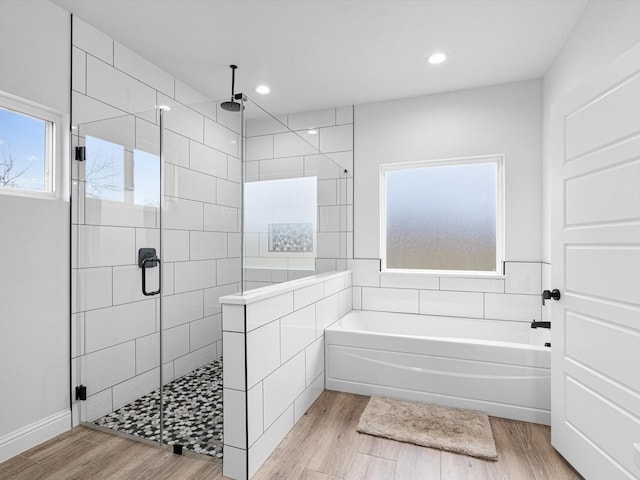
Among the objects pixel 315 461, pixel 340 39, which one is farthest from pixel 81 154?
pixel 315 461

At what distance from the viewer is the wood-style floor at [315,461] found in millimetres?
1706

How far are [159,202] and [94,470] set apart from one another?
1379 mm

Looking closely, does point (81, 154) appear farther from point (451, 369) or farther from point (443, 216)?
point (443, 216)

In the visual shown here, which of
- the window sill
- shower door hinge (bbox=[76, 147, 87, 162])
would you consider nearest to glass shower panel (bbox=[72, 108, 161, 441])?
shower door hinge (bbox=[76, 147, 87, 162])

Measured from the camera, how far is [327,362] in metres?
2.73

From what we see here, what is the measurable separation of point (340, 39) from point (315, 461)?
256cm

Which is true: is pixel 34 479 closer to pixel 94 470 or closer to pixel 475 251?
pixel 94 470

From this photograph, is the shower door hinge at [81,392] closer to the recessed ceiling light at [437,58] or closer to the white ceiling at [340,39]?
the white ceiling at [340,39]

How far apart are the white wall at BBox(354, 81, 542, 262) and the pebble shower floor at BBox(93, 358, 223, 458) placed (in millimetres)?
1949

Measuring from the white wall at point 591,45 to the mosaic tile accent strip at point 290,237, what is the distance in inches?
73.9

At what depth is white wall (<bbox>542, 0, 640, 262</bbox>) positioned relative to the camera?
63.1 inches

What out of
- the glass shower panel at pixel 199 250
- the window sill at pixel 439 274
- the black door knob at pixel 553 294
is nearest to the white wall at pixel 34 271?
the glass shower panel at pixel 199 250

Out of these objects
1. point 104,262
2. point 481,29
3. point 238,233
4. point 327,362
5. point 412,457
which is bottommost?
point 412,457

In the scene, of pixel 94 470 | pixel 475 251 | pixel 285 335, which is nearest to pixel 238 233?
pixel 285 335
